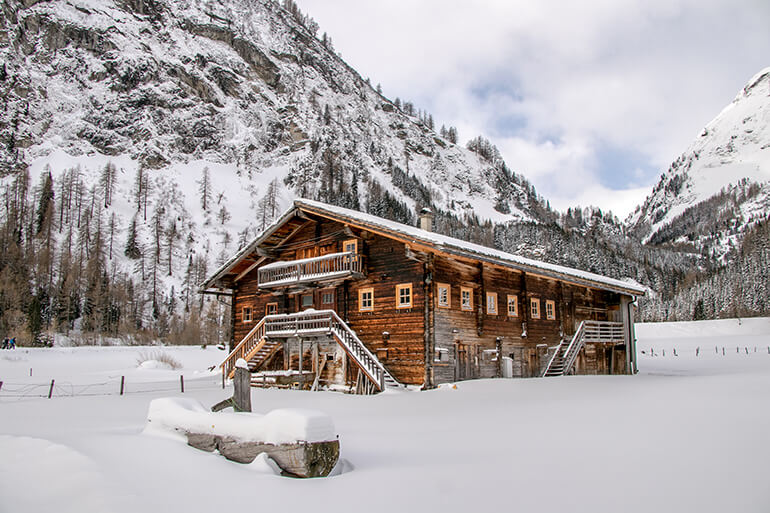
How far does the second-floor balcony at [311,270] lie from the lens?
24672 millimetres

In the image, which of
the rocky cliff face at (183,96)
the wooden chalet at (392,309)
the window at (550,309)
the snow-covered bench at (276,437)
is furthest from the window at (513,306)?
the rocky cliff face at (183,96)

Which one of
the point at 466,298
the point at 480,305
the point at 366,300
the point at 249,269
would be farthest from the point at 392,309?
the point at 249,269

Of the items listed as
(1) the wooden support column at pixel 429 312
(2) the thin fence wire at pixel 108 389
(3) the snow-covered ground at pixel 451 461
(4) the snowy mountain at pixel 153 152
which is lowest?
(2) the thin fence wire at pixel 108 389

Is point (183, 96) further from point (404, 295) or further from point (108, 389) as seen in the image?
point (404, 295)

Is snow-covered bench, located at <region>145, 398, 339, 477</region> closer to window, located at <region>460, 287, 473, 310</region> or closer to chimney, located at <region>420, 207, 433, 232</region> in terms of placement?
window, located at <region>460, 287, 473, 310</region>

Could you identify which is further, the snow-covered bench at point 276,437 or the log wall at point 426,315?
the log wall at point 426,315

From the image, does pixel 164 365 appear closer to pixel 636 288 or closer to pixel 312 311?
pixel 312 311

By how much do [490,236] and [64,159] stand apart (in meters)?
101

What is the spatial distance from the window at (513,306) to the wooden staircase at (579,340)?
3232 mm

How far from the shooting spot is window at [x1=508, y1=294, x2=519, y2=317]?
90.4 feet

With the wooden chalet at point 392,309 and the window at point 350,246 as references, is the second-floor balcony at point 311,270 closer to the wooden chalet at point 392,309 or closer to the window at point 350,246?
the wooden chalet at point 392,309

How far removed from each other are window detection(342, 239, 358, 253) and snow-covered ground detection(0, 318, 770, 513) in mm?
9691

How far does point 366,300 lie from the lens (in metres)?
25.5

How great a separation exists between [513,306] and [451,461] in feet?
64.3
